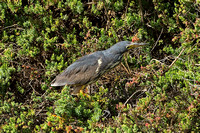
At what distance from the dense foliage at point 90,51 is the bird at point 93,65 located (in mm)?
200

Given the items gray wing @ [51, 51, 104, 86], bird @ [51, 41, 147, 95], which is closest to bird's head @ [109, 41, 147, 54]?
bird @ [51, 41, 147, 95]

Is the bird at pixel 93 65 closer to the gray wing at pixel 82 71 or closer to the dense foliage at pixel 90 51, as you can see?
the gray wing at pixel 82 71

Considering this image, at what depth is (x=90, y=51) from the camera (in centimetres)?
494

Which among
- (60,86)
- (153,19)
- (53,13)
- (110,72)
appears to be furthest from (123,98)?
(53,13)

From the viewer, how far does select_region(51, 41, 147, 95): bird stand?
4.48 meters

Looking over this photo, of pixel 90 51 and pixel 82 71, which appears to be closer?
pixel 82 71

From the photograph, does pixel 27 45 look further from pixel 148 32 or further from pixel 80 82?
pixel 148 32

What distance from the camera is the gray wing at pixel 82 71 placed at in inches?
177

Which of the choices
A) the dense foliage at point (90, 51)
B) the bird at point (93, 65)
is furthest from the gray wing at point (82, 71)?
the dense foliage at point (90, 51)

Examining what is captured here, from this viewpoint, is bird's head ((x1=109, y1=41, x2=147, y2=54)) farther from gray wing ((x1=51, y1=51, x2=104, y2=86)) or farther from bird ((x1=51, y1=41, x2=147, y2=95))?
gray wing ((x1=51, y1=51, x2=104, y2=86))

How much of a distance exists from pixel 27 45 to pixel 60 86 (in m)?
0.82

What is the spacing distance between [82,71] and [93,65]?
19cm

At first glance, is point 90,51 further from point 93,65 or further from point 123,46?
point 123,46

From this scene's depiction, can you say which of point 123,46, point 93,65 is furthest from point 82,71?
point 123,46
